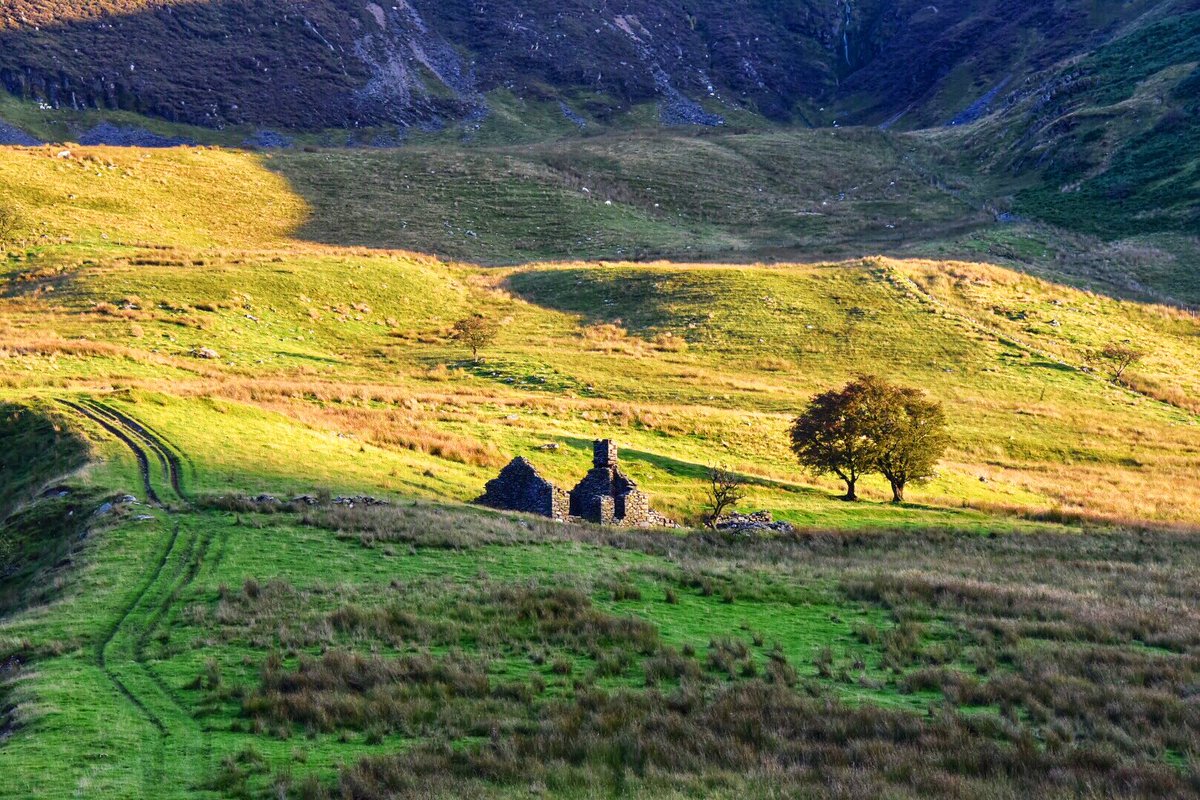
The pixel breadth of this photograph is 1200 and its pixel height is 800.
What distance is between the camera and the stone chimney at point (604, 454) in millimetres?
31281

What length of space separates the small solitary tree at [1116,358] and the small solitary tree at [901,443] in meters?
34.3

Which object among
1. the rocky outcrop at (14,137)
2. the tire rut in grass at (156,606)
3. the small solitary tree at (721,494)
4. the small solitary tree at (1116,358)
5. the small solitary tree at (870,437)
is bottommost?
the tire rut in grass at (156,606)

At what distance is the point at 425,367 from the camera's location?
6162cm

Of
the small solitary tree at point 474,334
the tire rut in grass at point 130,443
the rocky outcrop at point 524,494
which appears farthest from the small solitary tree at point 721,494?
the small solitary tree at point 474,334

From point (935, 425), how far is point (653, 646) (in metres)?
29.4

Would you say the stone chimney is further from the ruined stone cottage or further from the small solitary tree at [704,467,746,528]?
the small solitary tree at [704,467,746,528]

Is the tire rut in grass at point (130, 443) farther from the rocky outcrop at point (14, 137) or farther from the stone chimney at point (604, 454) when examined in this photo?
the rocky outcrop at point (14, 137)

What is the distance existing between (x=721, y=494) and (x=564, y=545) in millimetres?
11402

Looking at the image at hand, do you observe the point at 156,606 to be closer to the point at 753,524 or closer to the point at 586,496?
the point at 586,496

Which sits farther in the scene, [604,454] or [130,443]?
[604,454]

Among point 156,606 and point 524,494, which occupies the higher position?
point 524,494

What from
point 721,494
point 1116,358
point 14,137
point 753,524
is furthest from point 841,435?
point 14,137

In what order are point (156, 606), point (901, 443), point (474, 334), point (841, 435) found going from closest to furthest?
point (156, 606) → point (841, 435) → point (901, 443) → point (474, 334)

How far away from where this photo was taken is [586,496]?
1234 inches
